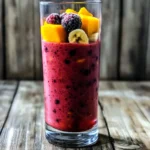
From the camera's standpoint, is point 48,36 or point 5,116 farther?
point 5,116

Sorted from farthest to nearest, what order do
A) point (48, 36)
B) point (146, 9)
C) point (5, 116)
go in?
point (146, 9) < point (5, 116) < point (48, 36)

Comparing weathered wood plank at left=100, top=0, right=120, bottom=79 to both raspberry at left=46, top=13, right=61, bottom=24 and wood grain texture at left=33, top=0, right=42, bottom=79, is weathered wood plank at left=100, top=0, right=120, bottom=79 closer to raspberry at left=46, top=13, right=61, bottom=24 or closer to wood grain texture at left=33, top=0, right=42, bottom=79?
wood grain texture at left=33, top=0, right=42, bottom=79

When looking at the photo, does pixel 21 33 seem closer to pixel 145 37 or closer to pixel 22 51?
pixel 22 51

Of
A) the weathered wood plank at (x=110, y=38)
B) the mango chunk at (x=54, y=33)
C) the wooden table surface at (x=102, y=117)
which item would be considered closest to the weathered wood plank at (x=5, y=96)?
the wooden table surface at (x=102, y=117)

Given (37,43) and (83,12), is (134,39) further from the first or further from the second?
(83,12)

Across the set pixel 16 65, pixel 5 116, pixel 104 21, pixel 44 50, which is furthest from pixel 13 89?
pixel 44 50

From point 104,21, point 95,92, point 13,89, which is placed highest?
point 104,21
